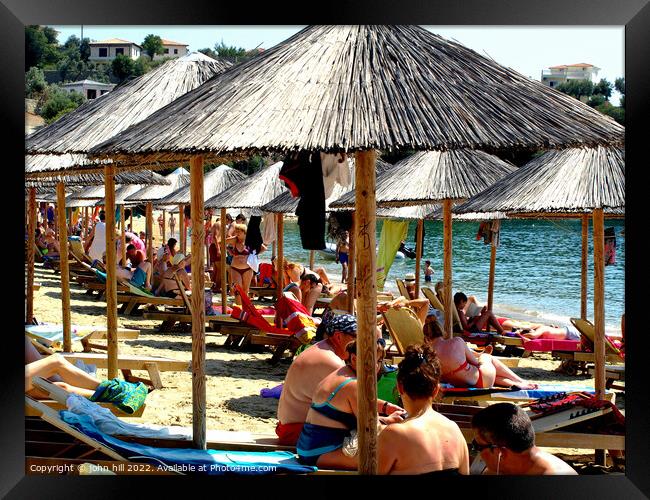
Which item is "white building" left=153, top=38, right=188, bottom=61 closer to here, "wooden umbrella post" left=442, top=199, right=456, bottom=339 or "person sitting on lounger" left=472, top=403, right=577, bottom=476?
"wooden umbrella post" left=442, top=199, right=456, bottom=339

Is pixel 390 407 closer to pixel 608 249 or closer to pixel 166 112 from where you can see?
pixel 166 112

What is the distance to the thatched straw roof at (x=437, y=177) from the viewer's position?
367 inches

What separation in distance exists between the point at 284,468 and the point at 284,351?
5.58 metres

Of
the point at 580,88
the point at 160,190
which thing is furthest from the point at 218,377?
the point at 580,88

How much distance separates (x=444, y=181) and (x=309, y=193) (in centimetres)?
457

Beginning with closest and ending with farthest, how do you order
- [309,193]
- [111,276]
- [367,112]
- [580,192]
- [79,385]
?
[367,112], [309,193], [79,385], [111,276], [580,192]

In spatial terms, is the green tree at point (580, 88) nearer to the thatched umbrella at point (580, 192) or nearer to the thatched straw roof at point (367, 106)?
the thatched umbrella at point (580, 192)

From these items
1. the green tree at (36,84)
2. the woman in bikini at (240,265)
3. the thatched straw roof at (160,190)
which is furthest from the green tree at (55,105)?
the woman in bikini at (240,265)

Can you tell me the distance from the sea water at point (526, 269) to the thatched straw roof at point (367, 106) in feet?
42.8

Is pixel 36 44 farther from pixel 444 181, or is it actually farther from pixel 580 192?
pixel 580 192

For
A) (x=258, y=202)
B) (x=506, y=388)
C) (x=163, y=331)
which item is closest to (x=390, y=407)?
(x=506, y=388)

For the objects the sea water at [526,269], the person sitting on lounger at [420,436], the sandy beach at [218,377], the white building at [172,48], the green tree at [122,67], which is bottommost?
the sea water at [526,269]

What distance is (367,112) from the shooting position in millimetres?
4086

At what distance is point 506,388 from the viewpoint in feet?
Answer: 24.8
